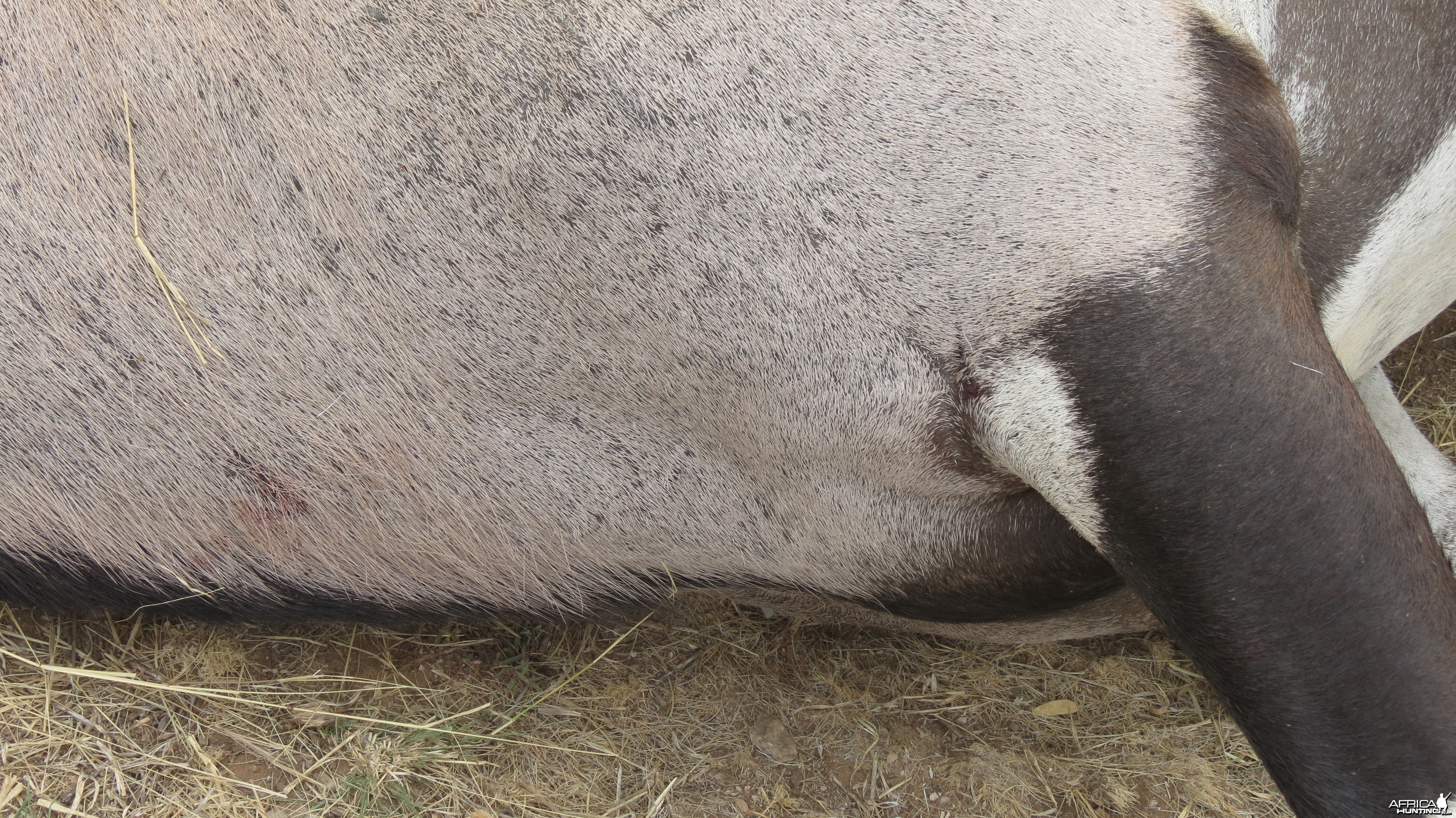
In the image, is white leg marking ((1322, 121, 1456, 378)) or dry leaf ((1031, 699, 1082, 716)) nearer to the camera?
white leg marking ((1322, 121, 1456, 378))

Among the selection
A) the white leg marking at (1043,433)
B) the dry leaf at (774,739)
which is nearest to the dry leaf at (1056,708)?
the dry leaf at (774,739)

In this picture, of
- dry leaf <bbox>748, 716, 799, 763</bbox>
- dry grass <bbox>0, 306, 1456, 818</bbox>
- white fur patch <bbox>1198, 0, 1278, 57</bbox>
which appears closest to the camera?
white fur patch <bbox>1198, 0, 1278, 57</bbox>

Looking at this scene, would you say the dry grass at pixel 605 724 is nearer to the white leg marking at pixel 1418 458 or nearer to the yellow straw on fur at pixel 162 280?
the white leg marking at pixel 1418 458

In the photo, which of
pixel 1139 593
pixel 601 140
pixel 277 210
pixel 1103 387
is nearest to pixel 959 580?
pixel 1139 593

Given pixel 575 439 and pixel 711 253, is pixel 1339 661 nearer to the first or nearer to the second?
pixel 711 253

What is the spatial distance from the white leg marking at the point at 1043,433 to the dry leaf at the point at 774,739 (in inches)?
30.0

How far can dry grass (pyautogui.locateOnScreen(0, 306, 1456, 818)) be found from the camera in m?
1.68

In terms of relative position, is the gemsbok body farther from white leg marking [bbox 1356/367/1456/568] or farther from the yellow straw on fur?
white leg marking [bbox 1356/367/1456/568]

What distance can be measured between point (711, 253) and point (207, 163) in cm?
69

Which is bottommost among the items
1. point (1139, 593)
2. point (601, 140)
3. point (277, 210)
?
point (1139, 593)

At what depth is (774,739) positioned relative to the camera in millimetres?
1838

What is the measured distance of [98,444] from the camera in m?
1.41

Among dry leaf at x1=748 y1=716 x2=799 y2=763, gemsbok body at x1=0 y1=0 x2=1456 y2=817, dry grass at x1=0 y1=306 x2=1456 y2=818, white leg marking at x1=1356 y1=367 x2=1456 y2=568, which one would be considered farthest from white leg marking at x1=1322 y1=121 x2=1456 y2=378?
dry leaf at x1=748 y1=716 x2=799 y2=763

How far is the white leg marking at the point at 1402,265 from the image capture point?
148cm
